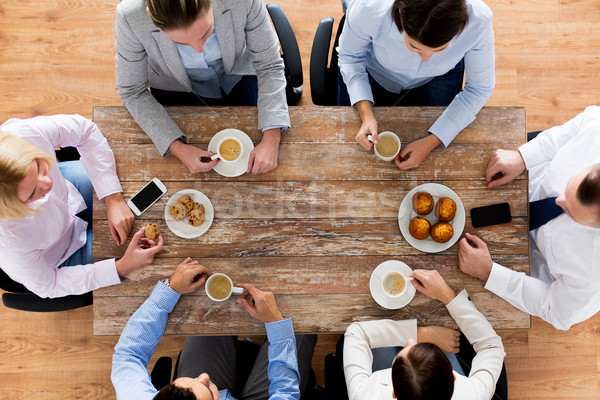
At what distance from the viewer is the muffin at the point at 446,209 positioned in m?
1.54

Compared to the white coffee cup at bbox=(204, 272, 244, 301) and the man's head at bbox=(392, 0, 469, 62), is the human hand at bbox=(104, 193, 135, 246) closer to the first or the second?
the white coffee cup at bbox=(204, 272, 244, 301)

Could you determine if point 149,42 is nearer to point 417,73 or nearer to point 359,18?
point 359,18

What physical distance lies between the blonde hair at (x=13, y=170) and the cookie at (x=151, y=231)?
15.3 inches

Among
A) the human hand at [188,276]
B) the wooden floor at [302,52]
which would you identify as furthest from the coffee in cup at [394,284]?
the wooden floor at [302,52]

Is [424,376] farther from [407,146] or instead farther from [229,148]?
[229,148]

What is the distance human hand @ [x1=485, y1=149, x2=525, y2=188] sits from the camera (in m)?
1.56

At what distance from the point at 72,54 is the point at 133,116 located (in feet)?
4.45

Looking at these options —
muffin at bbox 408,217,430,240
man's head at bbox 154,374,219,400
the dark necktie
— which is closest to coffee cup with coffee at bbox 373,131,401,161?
muffin at bbox 408,217,430,240

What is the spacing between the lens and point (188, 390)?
1.42 m

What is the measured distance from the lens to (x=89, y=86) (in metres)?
2.56

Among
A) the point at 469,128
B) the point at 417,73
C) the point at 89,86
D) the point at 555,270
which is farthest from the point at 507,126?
the point at 89,86

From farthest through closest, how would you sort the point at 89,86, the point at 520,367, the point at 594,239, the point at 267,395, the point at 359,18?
the point at 89,86, the point at 520,367, the point at 267,395, the point at 359,18, the point at 594,239

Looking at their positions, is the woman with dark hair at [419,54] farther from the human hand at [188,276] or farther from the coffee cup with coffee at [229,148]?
the human hand at [188,276]

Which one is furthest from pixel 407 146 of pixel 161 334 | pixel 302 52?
pixel 302 52
